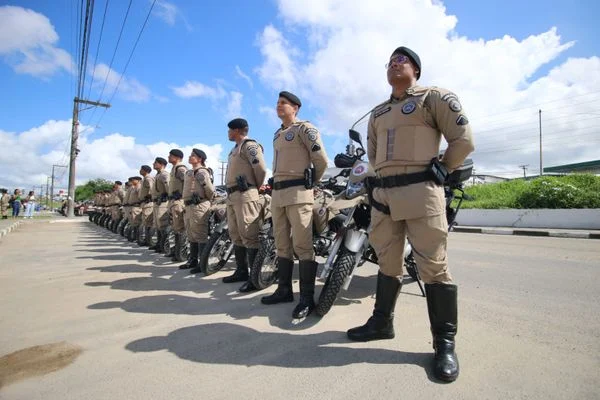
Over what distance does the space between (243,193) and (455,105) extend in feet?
8.34

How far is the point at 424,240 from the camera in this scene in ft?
6.45

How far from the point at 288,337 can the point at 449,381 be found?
3.39 ft

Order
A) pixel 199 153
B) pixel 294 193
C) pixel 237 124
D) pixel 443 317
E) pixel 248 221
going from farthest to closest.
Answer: pixel 199 153 < pixel 237 124 < pixel 248 221 < pixel 294 193 < pixel 443 317

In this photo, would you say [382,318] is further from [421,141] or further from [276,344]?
[421,141]

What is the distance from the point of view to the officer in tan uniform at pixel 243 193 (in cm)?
390

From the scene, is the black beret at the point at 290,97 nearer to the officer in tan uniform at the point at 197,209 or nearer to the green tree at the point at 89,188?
the officer in tan uniform at the point at 197,209

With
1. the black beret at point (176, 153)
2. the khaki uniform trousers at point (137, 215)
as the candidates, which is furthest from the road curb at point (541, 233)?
the khaki uniform trousers at point (137, 215)

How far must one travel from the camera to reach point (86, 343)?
2314 millimetres

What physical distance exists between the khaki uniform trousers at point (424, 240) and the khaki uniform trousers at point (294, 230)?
971 mm

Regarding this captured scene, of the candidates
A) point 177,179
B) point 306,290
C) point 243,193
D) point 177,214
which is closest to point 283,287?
point 306,290

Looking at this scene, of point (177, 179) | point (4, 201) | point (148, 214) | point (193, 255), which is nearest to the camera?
point (193, 255)

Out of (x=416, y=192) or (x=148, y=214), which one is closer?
(x=416, y=192)

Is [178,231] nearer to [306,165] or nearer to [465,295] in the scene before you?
[306,165]

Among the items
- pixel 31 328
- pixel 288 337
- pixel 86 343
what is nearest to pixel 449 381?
pixel 288 337
